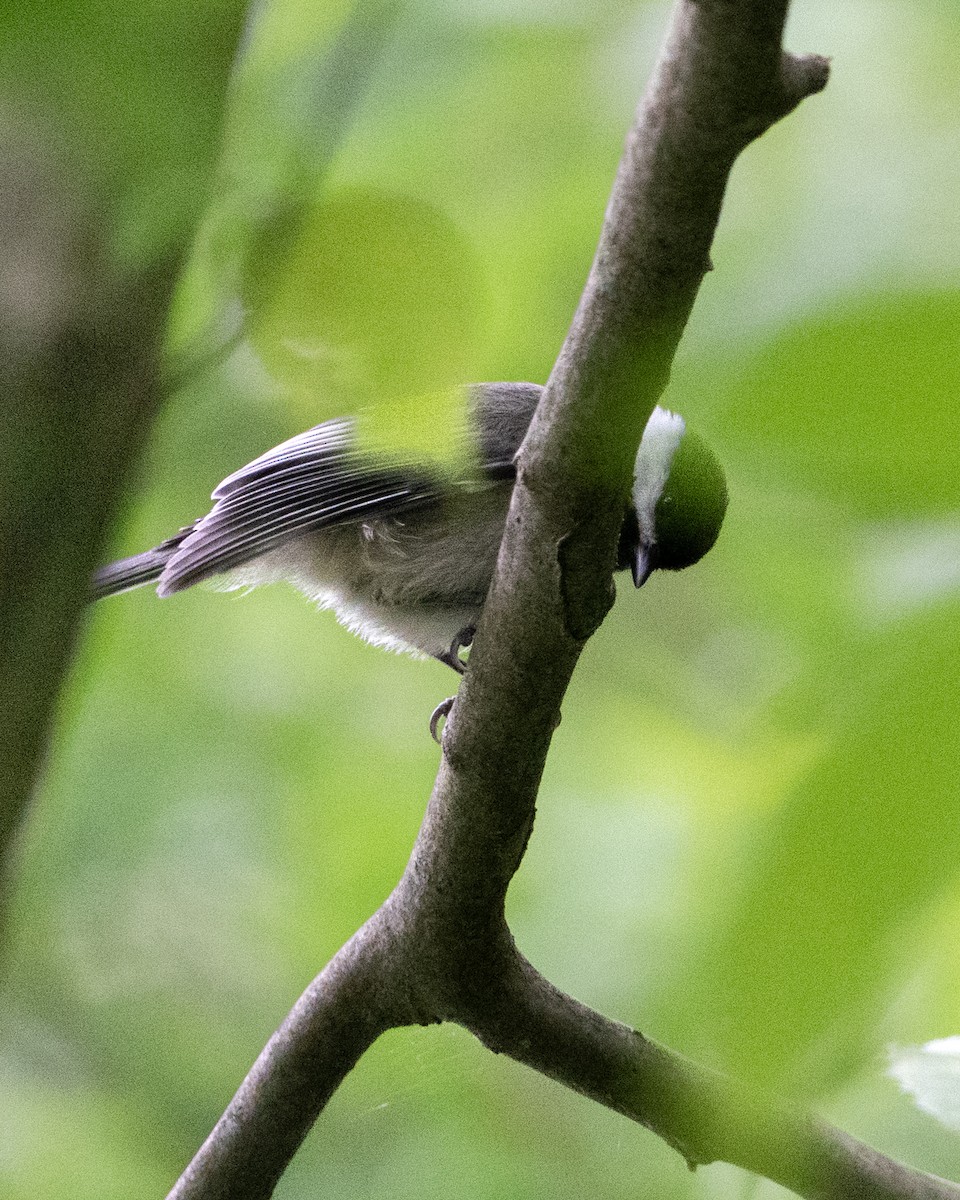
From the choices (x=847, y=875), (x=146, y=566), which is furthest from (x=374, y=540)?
(x=847, y=875)

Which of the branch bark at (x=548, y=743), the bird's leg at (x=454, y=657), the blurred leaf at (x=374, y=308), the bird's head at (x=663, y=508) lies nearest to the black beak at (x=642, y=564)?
the bird's head at (x=663, y=508)

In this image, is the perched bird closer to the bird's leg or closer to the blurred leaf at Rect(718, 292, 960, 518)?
the bird's leg

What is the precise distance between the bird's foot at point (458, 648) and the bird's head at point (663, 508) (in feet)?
0.80

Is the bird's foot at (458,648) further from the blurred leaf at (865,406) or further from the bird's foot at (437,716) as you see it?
the blurred leaf at (865,406)

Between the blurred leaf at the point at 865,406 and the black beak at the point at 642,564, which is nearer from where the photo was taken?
the blurred leaf at the point at 865,406

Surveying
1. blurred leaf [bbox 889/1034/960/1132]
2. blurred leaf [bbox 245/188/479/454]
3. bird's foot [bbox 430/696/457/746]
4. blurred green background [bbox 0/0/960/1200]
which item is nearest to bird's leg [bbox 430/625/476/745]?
bird's foot [bbox 430/696/457/746]

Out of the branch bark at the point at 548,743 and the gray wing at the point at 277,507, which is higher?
the gray wing at the point at 277,507

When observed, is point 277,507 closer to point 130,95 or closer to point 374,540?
point 374,540

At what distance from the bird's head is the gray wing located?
291 mm

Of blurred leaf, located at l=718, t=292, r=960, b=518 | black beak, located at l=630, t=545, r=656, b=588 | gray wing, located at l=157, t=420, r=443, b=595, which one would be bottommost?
blurred leaf, located at l=718, t=292, r=960, b=518

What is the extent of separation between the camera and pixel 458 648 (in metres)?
1.78

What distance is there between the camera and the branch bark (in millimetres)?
517

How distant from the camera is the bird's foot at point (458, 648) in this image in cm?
172

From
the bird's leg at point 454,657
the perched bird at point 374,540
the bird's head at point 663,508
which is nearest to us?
the bird's head at point 663,508
